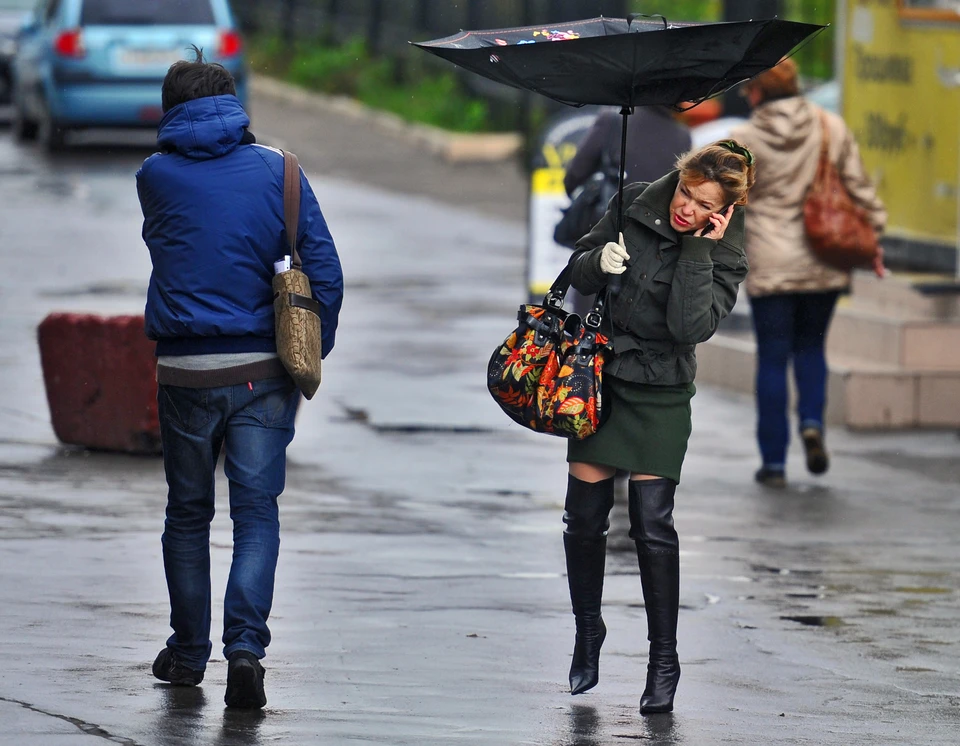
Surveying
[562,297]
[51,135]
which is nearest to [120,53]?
[51,135]

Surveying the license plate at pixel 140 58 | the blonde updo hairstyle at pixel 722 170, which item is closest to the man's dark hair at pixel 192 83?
the blonde updo hairstyle at pixel 722 170

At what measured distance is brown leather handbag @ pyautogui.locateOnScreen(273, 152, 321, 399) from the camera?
18.1ft

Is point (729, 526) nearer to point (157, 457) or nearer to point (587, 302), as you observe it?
point (587, 302)

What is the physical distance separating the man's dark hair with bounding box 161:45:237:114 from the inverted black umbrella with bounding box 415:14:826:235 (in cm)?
60

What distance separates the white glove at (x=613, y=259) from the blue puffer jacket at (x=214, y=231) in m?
0.77

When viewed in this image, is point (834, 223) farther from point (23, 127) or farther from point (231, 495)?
point (23, 127)

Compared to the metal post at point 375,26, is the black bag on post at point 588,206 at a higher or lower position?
lower

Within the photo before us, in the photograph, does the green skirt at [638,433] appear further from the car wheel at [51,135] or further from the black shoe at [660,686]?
the car wheel at [51,135]

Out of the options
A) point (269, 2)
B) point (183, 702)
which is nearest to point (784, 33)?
point (183, 702)

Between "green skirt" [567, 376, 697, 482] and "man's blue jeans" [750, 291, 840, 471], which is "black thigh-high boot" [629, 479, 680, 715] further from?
"man's blue jeans" [750, 291, 840, 471]

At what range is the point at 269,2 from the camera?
34.1 m

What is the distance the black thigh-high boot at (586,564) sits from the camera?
18.9 feet

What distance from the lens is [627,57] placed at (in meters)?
5.53

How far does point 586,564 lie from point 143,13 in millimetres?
15870
